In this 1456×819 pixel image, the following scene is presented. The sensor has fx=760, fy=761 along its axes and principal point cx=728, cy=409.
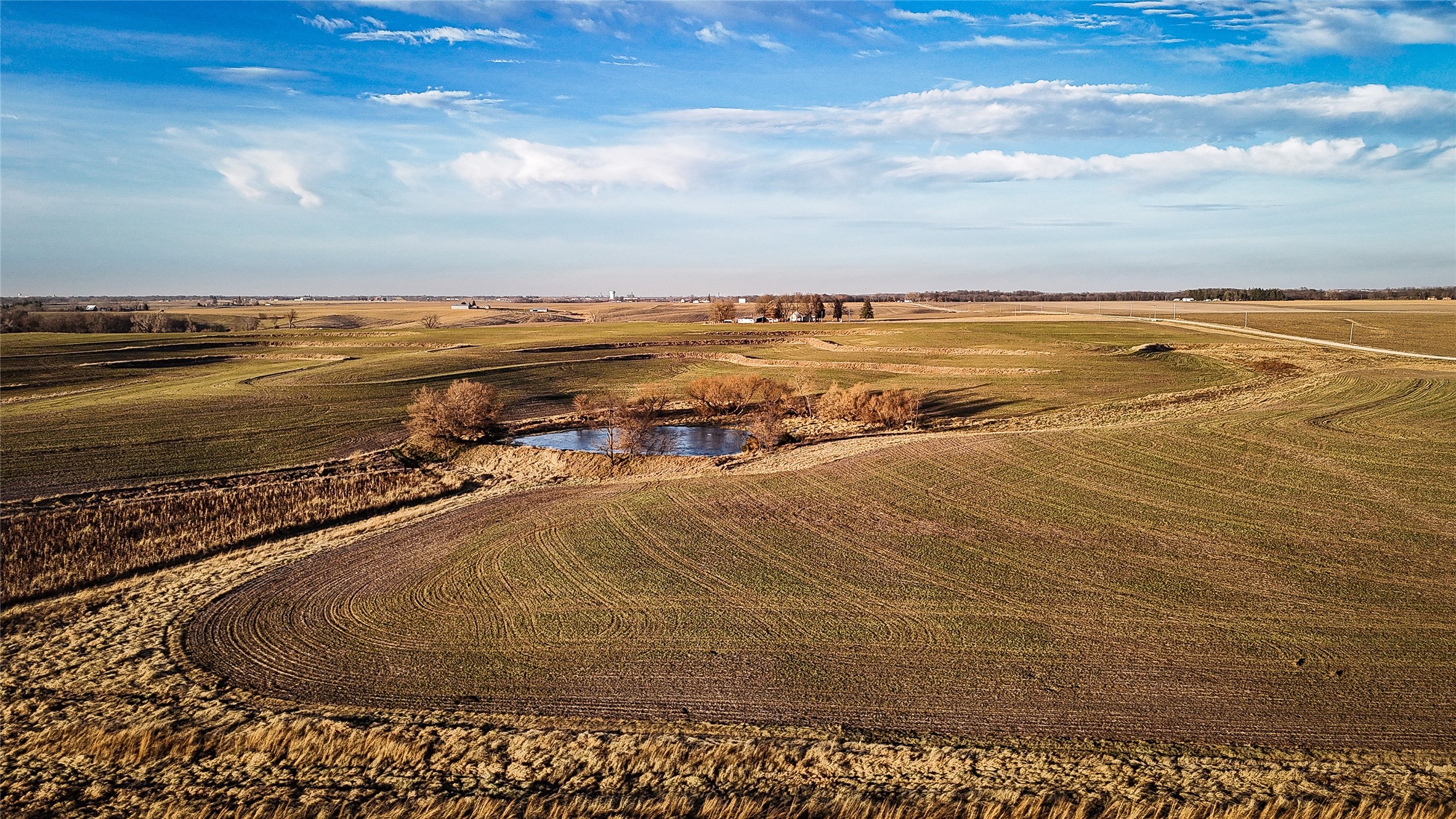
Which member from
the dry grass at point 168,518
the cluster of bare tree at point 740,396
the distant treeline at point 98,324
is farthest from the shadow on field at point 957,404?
the distant treeline at point 98,324

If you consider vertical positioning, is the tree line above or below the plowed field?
A: above

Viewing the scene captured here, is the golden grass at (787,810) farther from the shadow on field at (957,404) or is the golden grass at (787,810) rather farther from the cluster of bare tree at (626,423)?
the shadow on field at (957,404)

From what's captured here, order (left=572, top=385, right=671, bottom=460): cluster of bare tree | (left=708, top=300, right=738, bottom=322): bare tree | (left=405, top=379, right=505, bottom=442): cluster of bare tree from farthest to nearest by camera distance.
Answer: (left=708, top=300, right=738, bottom=322): bare tree
(left=405, top=379, right=505, bottom=442): cluster of bare tree
(left=572, top=385, right=671, bottom=460): cluster of bare tree

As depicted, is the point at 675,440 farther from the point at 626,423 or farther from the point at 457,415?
the point at 457,415

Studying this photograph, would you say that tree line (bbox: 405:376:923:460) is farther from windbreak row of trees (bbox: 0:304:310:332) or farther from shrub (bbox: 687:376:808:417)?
windbreak row of trees (bbox: 0:304:310:332)

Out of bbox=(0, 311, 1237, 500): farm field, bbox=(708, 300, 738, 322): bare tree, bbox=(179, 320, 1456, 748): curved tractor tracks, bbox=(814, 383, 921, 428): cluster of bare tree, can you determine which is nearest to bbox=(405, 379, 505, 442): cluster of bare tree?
bbox=(0, 311, 1237, 500): farm field

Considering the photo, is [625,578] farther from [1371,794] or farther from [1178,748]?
[1371,794]

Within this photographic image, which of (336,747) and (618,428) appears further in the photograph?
(618,428)

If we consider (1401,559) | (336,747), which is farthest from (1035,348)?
(336,747)
